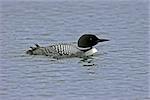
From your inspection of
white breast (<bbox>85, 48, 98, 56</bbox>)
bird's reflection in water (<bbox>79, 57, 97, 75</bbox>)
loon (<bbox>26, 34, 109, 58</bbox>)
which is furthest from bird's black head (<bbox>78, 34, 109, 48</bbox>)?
bird's reflection in water (<bbox>79, 57, 97, 75</bbox>)

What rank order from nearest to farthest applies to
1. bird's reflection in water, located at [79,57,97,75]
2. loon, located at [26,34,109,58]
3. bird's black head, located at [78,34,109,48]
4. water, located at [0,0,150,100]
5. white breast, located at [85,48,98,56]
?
water, located at [0,0,150,100], bird's reflection in water, located at [79,57,97,75], loon, located at [26,34,109,58], white breast, located at [85,48,98,56], bird's black head, located at [78,34,109,48]

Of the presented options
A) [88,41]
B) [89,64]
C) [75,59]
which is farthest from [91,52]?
[89,64]

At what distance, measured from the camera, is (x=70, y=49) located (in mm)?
12680

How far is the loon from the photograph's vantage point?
41.3 feet

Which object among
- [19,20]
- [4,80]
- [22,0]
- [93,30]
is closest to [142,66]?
[4,80]

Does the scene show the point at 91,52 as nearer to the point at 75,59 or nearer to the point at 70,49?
the point at 70,49

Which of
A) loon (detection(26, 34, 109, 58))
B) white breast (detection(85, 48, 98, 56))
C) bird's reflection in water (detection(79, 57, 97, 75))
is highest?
loon (detection(26, 34, 109, 58))

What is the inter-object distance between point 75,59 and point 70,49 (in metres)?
0.35

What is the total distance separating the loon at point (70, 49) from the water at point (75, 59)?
20cm

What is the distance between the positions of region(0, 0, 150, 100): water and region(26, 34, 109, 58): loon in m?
0.20

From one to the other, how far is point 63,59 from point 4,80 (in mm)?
2234

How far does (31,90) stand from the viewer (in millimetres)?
9594

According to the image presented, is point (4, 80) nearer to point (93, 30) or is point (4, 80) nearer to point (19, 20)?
point (93, 30)

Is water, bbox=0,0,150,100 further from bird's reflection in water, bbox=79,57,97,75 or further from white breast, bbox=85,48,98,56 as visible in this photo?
white breast, bbox=85,48,98,56
